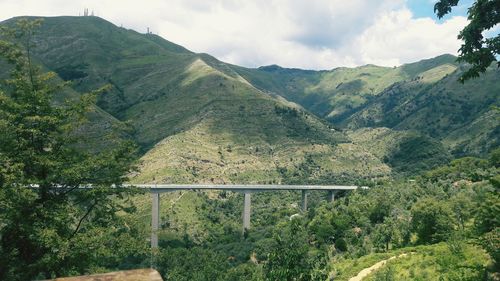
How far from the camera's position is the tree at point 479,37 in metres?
15.4

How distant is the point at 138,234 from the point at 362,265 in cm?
3487

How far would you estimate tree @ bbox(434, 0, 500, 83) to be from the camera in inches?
606

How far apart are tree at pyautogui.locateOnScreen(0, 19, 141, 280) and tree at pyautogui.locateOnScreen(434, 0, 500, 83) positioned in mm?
15686

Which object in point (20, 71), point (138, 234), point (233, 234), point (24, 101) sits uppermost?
point (20, 71)

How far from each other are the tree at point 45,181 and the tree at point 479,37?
1569 cm

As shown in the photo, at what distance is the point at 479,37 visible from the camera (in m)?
15.9

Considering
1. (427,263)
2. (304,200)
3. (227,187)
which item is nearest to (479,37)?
(427,263)

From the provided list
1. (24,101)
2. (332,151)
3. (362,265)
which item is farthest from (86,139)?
(332,151)

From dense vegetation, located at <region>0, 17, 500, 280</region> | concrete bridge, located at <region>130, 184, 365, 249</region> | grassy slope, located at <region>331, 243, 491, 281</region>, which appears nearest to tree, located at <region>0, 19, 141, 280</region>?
dense vegetation, located at <region>0, 17, 500, 280</region>

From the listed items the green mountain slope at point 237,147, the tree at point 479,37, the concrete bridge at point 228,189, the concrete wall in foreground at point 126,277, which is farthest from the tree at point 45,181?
the green mountain slope at point 237,147

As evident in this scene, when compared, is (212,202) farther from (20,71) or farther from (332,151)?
(20,71)

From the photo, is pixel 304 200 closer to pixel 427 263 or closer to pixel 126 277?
pixel 427 263

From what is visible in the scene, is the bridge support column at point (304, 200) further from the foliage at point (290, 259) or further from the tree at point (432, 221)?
the foliage at point (290, 259)

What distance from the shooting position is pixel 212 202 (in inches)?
5305
